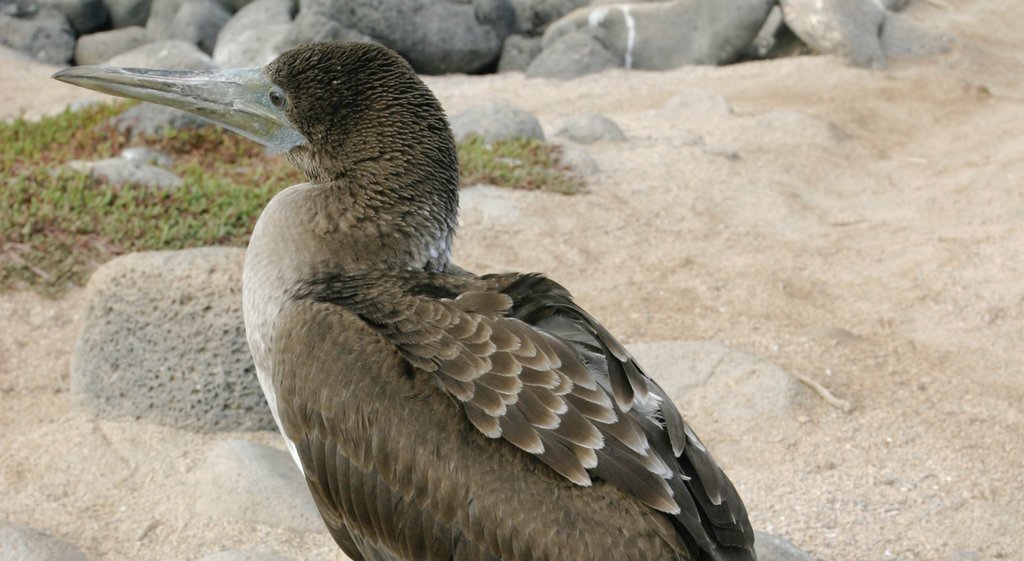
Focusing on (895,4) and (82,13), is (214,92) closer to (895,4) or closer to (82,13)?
(895,4)

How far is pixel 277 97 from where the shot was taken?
145 inches

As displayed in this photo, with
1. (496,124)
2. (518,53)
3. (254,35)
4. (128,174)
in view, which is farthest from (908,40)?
(128,174)

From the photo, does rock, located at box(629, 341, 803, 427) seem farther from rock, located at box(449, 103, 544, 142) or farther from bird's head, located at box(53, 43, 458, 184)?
rock, located at box(449, 103, 544, 142)

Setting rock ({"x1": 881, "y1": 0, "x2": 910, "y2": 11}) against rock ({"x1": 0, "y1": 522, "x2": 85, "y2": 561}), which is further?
rock ({"x1": 881, "y1": 0, "x2": 910, "y2": 11})

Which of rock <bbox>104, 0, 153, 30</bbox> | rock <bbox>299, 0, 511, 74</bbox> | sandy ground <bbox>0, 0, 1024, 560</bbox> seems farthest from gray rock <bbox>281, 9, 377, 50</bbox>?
rock <bbox>104, 0, 153, 30</bbox>

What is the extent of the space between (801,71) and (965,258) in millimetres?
5171

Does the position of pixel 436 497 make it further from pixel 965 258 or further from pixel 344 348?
pixel 965 258

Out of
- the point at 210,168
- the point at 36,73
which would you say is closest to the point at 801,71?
the point at 210,168

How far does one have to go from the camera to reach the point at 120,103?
9.48m

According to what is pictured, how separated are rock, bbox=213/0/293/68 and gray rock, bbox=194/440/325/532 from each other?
879 cm

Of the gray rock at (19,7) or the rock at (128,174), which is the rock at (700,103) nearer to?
the rock at (128,174)

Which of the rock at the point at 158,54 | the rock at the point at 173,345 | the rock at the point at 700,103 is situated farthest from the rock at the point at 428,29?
the rock at the point at 173,345

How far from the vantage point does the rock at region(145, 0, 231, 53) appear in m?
14.3

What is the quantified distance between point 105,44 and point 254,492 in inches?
457
